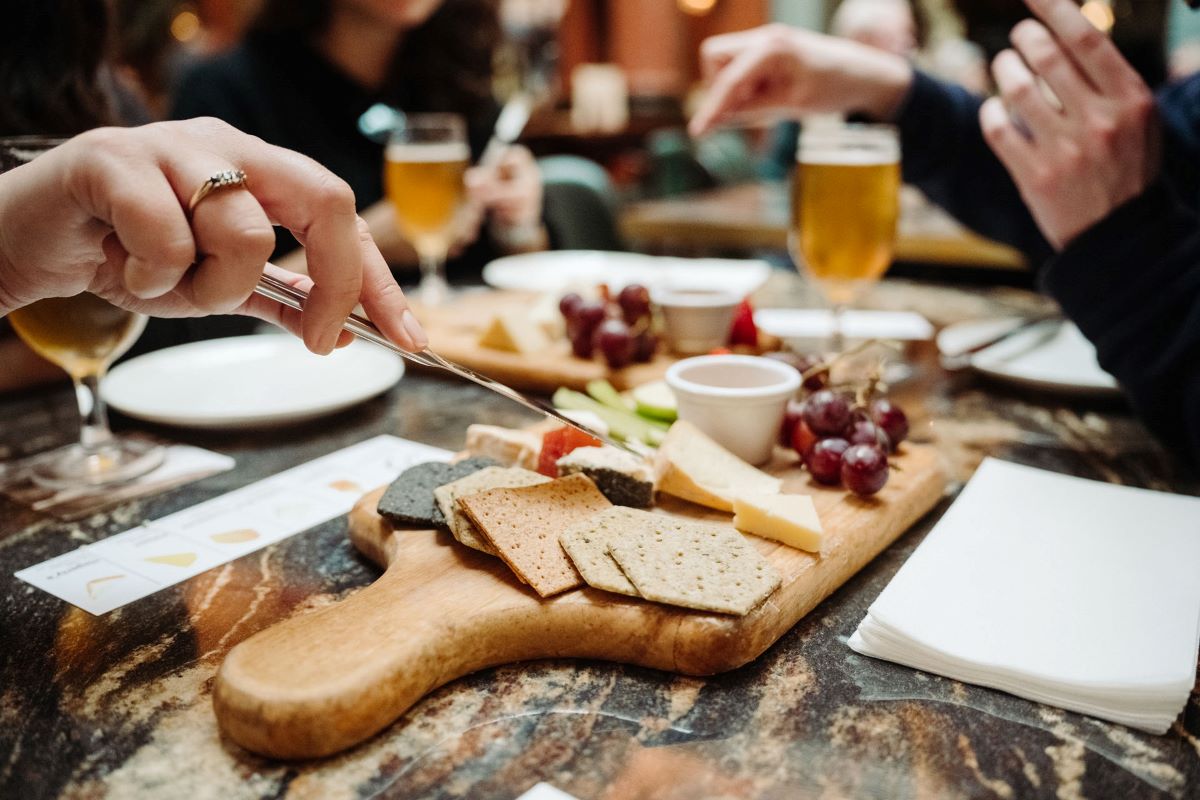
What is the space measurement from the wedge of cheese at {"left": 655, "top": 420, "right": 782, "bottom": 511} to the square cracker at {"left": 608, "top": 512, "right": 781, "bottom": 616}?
0.26 feet

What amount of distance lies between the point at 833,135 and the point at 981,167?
47 centimetres

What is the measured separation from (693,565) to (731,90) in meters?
1.15

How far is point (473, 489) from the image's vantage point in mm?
847

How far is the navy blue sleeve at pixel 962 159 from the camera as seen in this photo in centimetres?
167

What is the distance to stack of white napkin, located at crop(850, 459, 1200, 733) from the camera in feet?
2.05

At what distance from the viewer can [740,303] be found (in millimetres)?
1418

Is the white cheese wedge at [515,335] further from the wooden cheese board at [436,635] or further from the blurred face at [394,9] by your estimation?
the blurred face at [394,9]

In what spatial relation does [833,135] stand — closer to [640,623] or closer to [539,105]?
[640,623]

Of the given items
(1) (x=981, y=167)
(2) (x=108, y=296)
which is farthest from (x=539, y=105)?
(2) (x=108, y=296)

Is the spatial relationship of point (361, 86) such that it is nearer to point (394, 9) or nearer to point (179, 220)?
point (394, 9)

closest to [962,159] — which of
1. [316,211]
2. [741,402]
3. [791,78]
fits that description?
[791,78]

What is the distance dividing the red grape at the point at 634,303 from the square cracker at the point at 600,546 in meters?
0.66

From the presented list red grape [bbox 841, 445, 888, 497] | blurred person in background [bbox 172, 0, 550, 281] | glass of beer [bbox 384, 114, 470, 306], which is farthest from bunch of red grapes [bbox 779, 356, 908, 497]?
blurred person in background [bbox 172, 0, 550, 281]

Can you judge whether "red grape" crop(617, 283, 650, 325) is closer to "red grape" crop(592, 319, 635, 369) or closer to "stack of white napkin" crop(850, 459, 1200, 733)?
"red grape" crop(592, 319, 635, 369)
